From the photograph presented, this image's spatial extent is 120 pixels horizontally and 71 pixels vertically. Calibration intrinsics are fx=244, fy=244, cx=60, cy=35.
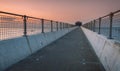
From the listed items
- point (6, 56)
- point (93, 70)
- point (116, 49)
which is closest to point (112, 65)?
point (116, 49)

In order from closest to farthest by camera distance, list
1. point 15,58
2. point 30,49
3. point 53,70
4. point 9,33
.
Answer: point 53,70, point 15,58, point 9,33, point 30,49

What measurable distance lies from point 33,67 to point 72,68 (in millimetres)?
1524

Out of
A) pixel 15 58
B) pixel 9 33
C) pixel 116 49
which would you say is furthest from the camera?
pixel 9 33

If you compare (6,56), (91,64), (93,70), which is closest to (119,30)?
(91,64)

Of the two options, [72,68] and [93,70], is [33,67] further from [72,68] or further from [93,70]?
[93,70]

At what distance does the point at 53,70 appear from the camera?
895cm

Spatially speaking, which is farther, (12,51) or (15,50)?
(15,50)

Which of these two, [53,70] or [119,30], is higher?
[119,30]

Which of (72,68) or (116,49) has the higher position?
(116,49)

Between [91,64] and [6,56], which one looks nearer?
[6,56]

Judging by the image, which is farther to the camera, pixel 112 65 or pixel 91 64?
pixel 91 64

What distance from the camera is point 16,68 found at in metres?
9.21

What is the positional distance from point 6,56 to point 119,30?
509cm

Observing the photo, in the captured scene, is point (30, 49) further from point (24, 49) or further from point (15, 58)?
point (15, 58)
